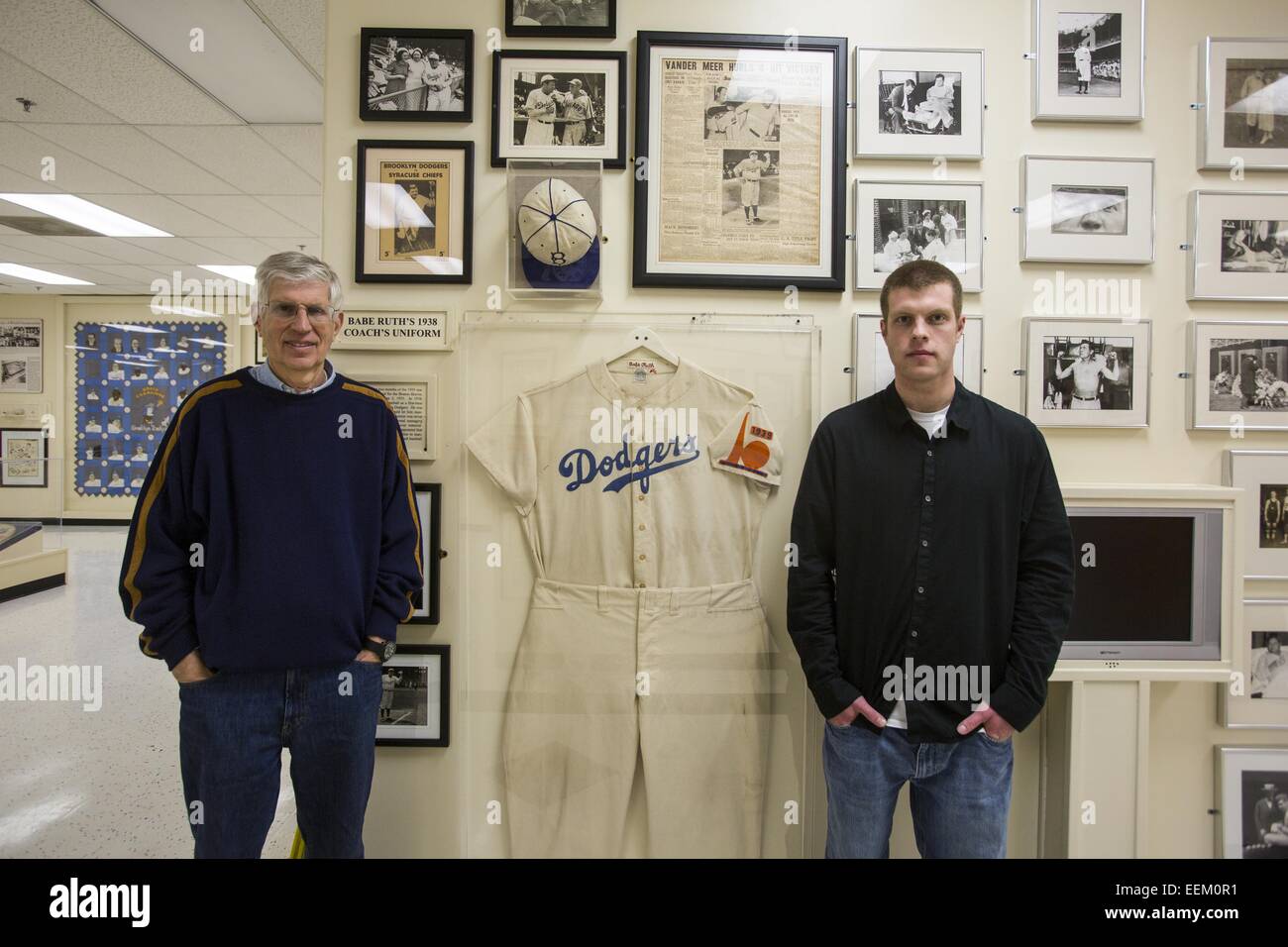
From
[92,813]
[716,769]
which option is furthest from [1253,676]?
[92,813]

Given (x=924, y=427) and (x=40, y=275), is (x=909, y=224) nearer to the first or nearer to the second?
(x=924, y=427)

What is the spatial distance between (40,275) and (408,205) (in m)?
6.73

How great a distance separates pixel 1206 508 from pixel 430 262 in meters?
2.36

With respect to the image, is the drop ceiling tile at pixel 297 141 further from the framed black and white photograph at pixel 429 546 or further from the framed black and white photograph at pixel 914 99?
the framed black and white photograph at pixel 914 99

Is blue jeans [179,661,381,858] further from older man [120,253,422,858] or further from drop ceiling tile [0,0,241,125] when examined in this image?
drop ceiling tile [0,0,241,125]

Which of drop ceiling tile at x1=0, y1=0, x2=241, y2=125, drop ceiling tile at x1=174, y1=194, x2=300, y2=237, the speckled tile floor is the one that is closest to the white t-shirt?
→ the speckled tile floor

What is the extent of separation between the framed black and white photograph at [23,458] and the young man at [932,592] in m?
6.13

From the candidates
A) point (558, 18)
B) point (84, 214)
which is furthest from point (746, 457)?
point (84, 214)

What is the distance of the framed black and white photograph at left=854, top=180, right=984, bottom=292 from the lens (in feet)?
6.13

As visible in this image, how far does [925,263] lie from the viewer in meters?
1.53

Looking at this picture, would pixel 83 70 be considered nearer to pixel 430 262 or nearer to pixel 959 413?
pixel 430 262

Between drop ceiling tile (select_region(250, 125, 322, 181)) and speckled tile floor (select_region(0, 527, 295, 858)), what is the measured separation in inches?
100

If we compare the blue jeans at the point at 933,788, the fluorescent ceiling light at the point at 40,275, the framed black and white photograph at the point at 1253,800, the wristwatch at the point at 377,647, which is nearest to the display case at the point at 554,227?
the wristwatch at the point at 377,647

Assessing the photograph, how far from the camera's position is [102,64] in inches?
96.3
